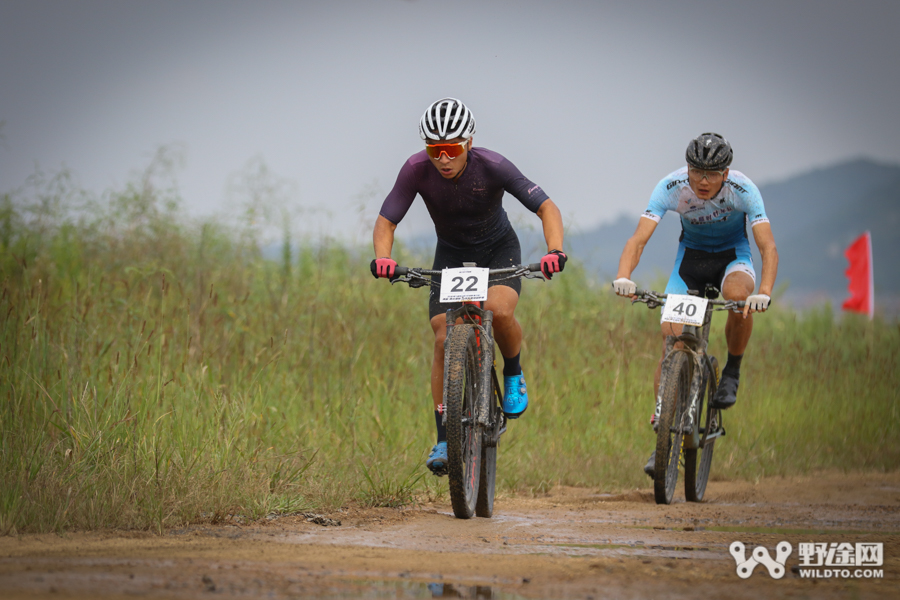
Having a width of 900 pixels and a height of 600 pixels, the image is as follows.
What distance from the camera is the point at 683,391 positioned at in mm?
6758

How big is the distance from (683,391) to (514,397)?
1.31 metres

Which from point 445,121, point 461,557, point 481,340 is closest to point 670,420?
point 481,340

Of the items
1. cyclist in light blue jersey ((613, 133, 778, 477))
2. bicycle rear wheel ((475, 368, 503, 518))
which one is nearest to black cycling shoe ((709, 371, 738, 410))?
cyclist in light blue jersey ((613, 133, 778, 477))

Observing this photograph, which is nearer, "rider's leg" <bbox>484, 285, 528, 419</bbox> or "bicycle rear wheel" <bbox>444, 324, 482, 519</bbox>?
"bicycle rear wheel" <bbox>444, 324, 482, 519</bbox>

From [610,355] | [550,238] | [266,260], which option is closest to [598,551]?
[550,238]

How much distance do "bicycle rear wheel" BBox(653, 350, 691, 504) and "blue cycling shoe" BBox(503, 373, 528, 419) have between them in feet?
3.16

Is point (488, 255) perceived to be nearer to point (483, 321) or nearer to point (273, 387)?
point (483, 321)

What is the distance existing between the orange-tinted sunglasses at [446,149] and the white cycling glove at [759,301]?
2.27m

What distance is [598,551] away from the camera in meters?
4.50

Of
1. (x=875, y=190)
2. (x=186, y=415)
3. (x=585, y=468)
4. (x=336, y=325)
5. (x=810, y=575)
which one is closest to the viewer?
(x=810, y=575)

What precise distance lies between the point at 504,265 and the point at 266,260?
485cm

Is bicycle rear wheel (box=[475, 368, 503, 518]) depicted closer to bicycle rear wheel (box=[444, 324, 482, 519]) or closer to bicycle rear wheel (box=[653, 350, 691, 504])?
bicycle rear wheel (box=[444, 324, 482, 519])

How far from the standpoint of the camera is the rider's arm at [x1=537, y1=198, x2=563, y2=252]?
5.90 metres

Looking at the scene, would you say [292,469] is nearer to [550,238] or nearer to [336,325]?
[550,238]
